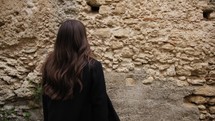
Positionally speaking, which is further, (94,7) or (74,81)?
(94,7)

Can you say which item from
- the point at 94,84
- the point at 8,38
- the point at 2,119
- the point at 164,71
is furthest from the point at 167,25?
the point at 2,119

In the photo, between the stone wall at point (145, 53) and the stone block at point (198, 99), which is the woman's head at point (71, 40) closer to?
the stone wall at point (145, 53)

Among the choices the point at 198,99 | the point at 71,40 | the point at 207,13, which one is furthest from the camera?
the point at 207,13

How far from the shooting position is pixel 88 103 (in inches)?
88.8

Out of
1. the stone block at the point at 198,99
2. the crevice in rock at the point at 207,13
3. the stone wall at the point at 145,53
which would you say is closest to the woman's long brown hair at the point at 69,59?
the stone wall at the point at 145,53

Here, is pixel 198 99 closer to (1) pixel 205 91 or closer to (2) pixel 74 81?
(1) pixel 205 91

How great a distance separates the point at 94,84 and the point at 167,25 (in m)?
1.49

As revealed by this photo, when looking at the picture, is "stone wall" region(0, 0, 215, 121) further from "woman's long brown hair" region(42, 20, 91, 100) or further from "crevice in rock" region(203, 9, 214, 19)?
"woman's long brown hair" region(42, 20, 91, 100)

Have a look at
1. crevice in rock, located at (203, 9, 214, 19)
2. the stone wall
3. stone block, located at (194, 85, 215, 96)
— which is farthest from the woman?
crevice in rock, located at (203, 9, 214, 19)

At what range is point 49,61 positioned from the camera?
7.50 feet

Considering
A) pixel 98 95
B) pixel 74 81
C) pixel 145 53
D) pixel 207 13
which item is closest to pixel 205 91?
pixel 145 53

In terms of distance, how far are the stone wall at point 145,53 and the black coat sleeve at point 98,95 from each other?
3.75 feet

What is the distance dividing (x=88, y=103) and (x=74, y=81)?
20 centimetres

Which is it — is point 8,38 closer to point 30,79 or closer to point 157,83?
point 30,79
